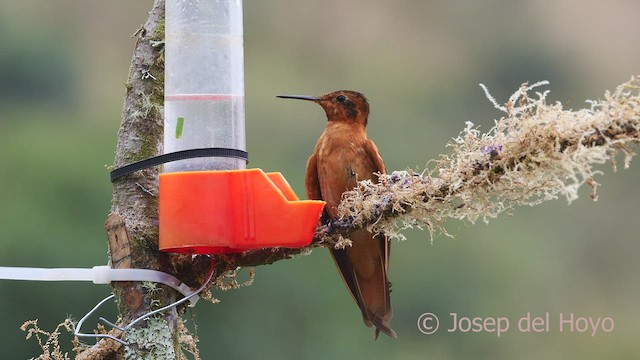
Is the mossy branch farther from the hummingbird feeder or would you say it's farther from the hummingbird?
the hummingbird

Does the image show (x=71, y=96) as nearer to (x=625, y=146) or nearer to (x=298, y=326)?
(x=298, y=326)

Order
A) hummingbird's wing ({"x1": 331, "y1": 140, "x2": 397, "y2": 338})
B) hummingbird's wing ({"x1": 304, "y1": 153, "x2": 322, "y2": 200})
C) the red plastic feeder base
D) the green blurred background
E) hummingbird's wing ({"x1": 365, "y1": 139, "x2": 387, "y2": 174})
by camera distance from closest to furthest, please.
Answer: the red plastic feeder base → hummingbird's wing ({"x1": 331, "y1": 140, "x2": 397, "y2": 338}) → hummingbird's wing ({"x1": 365, "y1": 139, "x2": 387, "y2": 174}) → hummingbird's wing ({"x1": 304, "y1": 153, "x2": 322, "y2": 200}) → the green blurred background

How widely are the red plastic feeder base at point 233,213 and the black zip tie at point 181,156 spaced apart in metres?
0.06

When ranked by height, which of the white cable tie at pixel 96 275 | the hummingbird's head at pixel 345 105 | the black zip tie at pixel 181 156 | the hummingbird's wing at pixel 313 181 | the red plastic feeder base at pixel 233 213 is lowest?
the white cable tie at pixel 96 275

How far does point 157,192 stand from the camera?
373cm

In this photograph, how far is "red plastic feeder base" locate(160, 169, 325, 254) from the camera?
11.2 feet

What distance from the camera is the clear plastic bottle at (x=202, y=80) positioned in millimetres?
3635

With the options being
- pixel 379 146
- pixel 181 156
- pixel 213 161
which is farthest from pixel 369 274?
pixel 379 146

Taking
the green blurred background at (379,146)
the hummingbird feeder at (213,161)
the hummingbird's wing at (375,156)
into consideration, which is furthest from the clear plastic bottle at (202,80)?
the green blurred background at (379,146)

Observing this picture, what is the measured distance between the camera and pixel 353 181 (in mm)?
4613

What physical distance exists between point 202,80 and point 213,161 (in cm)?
27

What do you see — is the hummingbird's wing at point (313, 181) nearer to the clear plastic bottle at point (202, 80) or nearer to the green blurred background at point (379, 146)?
the clear plastic bottle at point (202, 80)

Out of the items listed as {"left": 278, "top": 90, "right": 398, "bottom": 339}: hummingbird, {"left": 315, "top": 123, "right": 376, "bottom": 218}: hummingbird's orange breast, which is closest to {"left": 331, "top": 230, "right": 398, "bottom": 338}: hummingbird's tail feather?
{"left": 278, "top": 90, "right": 398, "bottom": 339}: hummingbird

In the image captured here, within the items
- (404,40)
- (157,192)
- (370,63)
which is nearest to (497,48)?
(404,40)
